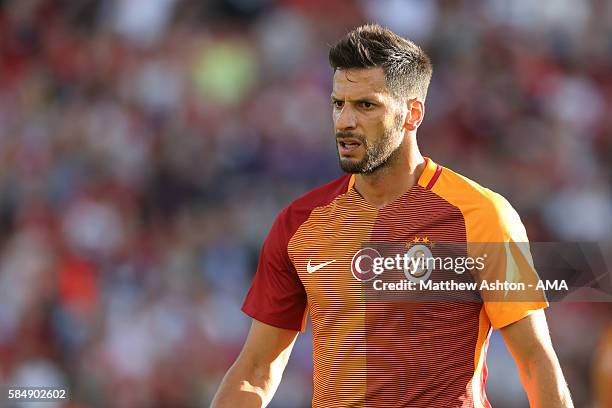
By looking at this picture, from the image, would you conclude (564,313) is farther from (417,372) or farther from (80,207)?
(80,207)

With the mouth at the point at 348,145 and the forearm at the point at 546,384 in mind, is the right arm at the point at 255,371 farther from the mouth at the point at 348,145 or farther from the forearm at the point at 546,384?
the forearm at the point at 546,384

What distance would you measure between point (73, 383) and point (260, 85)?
8.38ft

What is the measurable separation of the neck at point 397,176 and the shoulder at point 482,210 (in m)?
0.11

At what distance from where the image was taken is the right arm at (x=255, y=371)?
3668 mm

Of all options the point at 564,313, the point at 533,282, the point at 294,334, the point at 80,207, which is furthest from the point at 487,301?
the point at 80,207

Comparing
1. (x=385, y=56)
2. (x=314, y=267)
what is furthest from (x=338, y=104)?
(x=314, y=267)

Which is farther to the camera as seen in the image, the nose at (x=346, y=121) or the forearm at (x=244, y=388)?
the forearm at (x=244, y=388)

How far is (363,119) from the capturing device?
3463 millimetres

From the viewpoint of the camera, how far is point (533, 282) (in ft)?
10.9

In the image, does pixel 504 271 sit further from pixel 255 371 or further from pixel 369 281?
pixel 255 371

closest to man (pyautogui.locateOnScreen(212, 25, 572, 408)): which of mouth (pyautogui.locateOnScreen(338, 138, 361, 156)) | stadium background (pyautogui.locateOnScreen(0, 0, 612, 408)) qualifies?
mouth (pyautogui.locateOnScreen(338, 138, 361, 156))

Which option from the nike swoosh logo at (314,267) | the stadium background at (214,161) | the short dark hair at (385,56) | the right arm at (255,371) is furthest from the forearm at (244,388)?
the stadium background at (214,161)

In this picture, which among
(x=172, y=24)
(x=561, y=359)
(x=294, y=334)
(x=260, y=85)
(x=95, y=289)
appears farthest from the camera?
(x=172, y=24)

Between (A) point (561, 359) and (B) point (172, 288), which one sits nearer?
(A) point (561, 359)
